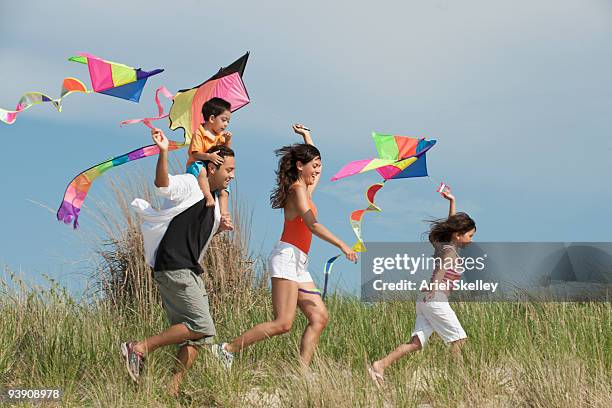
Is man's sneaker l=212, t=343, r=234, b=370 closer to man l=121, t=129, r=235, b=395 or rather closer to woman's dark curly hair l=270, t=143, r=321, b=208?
man l=121, t=129, r=235, b=395

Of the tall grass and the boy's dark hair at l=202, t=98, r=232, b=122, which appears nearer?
the tall grass

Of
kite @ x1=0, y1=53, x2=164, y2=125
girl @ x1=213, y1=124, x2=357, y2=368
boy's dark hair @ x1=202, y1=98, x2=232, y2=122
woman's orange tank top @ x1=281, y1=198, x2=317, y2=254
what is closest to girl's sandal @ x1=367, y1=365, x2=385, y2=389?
girl @ x1=213, y1=124, x2=357, y2=368

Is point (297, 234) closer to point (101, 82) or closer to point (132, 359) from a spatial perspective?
point (132, 359)

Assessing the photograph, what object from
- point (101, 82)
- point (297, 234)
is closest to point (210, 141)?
point (297, 234)

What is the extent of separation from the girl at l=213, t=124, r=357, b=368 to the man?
0.45 meters

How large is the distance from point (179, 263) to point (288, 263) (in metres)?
0.77

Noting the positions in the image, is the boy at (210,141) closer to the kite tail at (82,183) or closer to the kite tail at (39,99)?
the kite tail at (82,183)

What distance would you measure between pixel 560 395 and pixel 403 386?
40.9 inches

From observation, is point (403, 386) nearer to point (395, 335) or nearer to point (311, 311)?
point (311, 311)

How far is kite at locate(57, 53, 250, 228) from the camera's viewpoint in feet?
19.0

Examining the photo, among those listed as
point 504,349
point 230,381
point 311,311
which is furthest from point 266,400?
point 504,349

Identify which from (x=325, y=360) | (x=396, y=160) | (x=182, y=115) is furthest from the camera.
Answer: (x=396, y=160)

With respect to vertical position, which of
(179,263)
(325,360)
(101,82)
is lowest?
(325,360)

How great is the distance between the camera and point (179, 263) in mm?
4938
